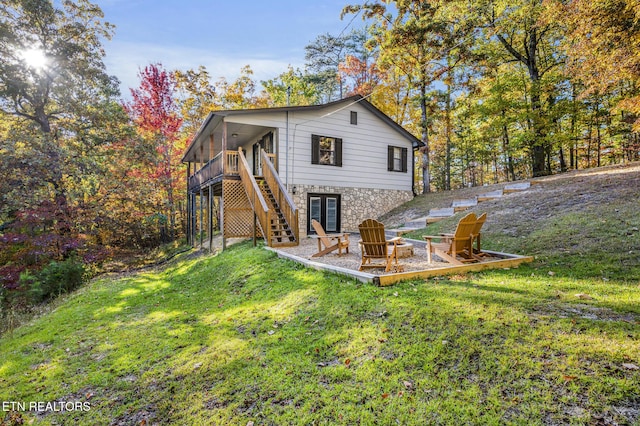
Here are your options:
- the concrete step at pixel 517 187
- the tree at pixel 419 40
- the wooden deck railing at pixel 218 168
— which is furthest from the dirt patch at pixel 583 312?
the tree at pixel 419 40

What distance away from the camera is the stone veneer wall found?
12828 mm

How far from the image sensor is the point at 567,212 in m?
8.20

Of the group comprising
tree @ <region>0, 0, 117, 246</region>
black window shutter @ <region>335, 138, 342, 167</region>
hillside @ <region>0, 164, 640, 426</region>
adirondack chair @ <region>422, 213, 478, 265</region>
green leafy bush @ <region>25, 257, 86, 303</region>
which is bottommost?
green leafy bush @ <region>25, 257, 86, 303</region>

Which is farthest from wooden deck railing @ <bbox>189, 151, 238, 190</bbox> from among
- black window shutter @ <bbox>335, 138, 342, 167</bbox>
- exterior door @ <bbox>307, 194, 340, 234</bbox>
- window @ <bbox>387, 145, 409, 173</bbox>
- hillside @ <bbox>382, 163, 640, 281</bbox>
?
window @ <bbox>387, 145, 409, 173</bbox>

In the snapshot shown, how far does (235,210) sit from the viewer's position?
1161cm

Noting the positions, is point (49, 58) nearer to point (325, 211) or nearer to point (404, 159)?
point (325, 211)

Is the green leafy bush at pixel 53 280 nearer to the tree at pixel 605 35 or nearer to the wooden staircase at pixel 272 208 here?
the wooden staircase at pixel 272 208

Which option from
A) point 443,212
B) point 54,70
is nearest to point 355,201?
point 443,212

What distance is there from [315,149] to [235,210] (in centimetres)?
414

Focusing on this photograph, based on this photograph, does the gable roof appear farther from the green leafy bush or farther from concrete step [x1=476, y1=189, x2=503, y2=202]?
the green leafy bush

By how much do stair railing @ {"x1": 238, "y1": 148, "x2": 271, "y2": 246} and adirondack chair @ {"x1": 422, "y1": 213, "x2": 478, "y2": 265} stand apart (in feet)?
15.7

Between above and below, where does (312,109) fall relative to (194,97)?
below

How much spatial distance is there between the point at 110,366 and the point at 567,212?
1025cm

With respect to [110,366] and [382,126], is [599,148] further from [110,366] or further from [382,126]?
[110,366]
